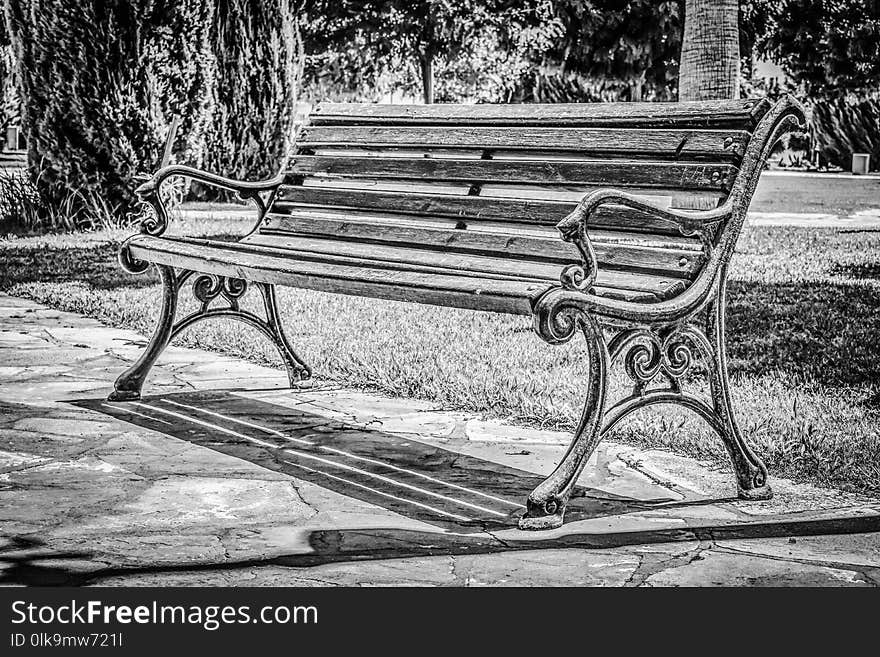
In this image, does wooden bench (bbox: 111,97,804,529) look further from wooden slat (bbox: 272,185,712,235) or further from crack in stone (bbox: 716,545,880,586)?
crack in stone (bbox: 716,545,880,586)

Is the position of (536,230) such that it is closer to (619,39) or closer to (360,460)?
(360,460)

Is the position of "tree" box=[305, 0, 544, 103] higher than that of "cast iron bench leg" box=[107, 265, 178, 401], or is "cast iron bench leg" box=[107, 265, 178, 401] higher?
"tree" box=[305, 0, 544, 103]

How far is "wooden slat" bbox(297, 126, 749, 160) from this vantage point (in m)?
3.95

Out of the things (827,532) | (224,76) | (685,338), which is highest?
(224,76)

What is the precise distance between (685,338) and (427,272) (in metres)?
0.86

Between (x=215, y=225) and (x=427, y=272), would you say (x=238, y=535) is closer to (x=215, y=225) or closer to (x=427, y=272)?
(x=427, y=272)

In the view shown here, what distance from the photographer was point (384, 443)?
445cm

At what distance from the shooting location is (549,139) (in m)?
4.54

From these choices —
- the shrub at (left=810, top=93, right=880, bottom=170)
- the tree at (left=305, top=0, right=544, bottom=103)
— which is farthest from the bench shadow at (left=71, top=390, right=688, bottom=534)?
the shrub at (left=810, top=93, right=880, bottom=170)

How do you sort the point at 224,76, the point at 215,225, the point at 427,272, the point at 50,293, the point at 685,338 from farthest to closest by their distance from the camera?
the point at 224,76 < the point at 215,225 < the point at 50,293 < the point at 427,272 < the point at 685,338

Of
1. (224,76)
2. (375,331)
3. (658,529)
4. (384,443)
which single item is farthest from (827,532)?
(224,76)

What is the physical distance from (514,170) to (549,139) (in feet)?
0.64

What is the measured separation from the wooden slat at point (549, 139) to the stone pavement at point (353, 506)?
1054mm

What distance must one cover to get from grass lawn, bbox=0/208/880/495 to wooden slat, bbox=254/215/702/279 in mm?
668
